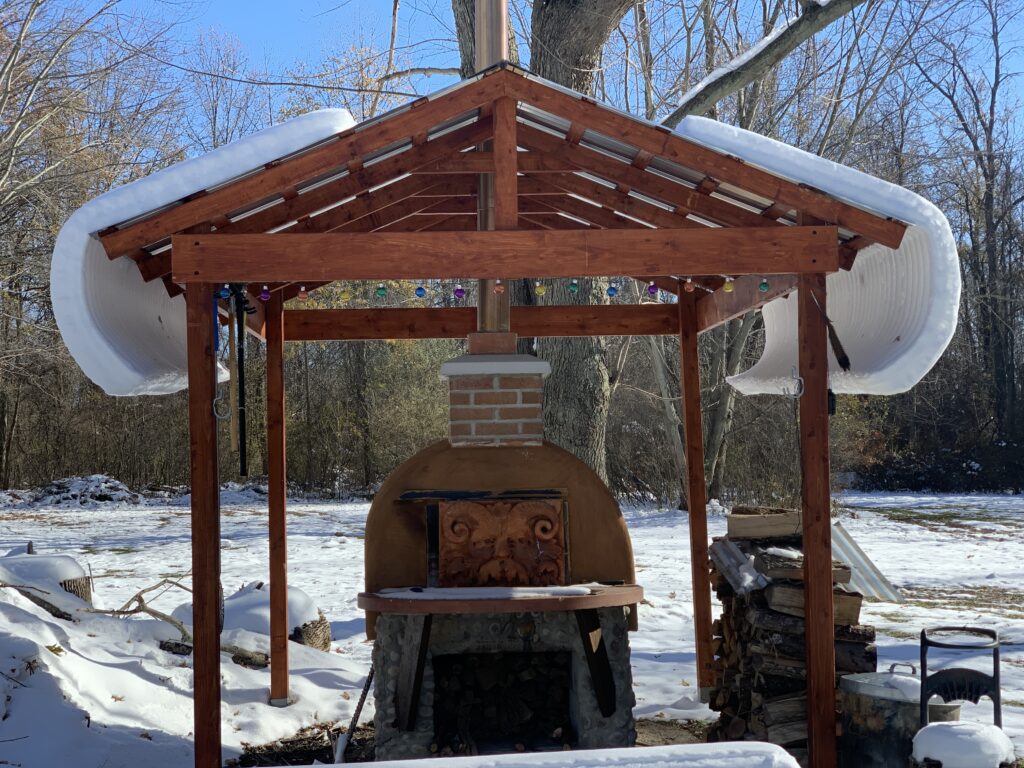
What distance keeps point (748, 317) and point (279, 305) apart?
29.8 ft

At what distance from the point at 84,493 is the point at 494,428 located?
14.6m

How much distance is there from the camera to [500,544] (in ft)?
14.6

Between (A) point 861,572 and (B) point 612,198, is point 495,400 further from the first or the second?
(A) point 861,572

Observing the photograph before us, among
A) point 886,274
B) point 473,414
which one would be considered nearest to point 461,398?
point 473,414

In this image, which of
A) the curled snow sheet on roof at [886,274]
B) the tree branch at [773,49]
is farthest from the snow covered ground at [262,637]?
the tree branch at [773,49]

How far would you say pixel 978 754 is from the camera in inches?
129

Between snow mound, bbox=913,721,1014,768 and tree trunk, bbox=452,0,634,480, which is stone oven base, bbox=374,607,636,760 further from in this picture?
tree trunk, bbox=452,0,634,480

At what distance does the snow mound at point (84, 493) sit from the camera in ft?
55.8

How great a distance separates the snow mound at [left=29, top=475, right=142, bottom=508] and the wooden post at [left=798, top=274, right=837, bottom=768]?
15390mm

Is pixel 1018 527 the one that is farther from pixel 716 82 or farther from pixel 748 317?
pixel 716 82

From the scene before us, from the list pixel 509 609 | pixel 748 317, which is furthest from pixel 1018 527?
pixel 509 609

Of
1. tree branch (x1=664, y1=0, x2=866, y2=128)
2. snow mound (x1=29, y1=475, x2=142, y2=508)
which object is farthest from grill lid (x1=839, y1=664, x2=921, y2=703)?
snow mound (x1=29, y1=475, x2=142, y2=508)

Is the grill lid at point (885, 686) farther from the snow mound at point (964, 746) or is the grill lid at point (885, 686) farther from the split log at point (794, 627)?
the snow mound at point (964, 746)

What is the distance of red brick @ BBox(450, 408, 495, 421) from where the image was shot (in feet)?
16.1
